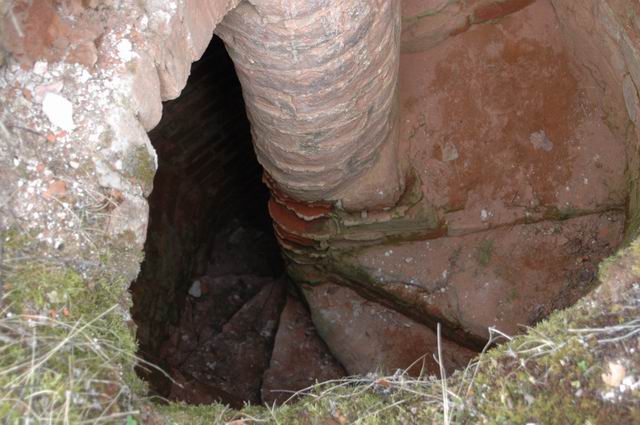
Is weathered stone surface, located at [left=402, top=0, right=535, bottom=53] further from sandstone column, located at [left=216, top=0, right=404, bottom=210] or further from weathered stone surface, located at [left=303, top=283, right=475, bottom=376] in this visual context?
weathered stone surface, located at [left=303, top=283, right=475, bottom=376]

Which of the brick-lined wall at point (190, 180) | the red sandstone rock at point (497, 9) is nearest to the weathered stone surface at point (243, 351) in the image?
the brick-lined wall at point (190, 180)

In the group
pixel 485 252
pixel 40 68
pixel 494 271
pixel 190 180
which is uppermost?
pixel 40 68

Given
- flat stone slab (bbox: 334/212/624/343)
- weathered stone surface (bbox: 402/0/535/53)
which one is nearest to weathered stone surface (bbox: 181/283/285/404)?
flat stone slab (bbox: 334/212/624/343)

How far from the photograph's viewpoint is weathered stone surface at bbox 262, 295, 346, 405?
428cm

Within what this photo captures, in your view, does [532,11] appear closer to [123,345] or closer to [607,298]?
[607,298]

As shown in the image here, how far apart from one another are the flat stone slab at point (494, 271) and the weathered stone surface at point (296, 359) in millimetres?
801

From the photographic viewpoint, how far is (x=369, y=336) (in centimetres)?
405

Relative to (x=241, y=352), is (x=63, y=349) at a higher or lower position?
higher

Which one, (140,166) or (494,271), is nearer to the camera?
(140,166)

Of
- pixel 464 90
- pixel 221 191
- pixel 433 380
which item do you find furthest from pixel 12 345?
pixel 221 191

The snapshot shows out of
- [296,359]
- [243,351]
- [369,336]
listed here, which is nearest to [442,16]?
[369,336]

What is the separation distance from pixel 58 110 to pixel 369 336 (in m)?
2.61

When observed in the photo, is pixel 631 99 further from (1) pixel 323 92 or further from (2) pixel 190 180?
(2) pixel 190 180

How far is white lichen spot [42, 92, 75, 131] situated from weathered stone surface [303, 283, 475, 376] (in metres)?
2.52
